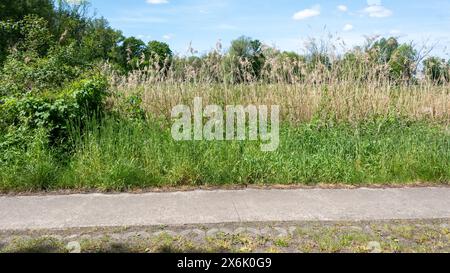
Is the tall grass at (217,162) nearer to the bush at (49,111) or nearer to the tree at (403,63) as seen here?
the bush at (49,111)

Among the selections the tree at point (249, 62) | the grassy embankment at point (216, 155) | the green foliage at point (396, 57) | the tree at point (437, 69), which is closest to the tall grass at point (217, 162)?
the grassy embankment at point (216, 155)

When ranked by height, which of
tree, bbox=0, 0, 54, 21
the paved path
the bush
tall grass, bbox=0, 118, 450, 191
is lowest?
the paved path

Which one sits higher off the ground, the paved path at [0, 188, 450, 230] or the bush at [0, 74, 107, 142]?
the bush at [0, 74, 107, 142]

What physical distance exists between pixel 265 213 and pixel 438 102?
6229 mm

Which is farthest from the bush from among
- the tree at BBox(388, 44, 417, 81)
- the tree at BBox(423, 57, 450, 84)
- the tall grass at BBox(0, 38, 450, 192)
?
the tree at BBox(423, 57, 450, 84)

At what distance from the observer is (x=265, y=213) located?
4.06 m

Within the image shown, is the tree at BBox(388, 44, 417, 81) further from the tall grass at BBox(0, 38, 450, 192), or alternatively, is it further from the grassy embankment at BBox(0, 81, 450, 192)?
the grassy embankment at BBox(0, 81, 450, 192)

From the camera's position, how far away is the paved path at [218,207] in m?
3.87

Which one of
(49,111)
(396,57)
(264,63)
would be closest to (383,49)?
(396,57)

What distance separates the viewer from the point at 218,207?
167 inches

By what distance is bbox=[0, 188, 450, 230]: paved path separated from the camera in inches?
152

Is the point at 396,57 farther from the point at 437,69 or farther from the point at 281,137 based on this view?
the point at 281,137
